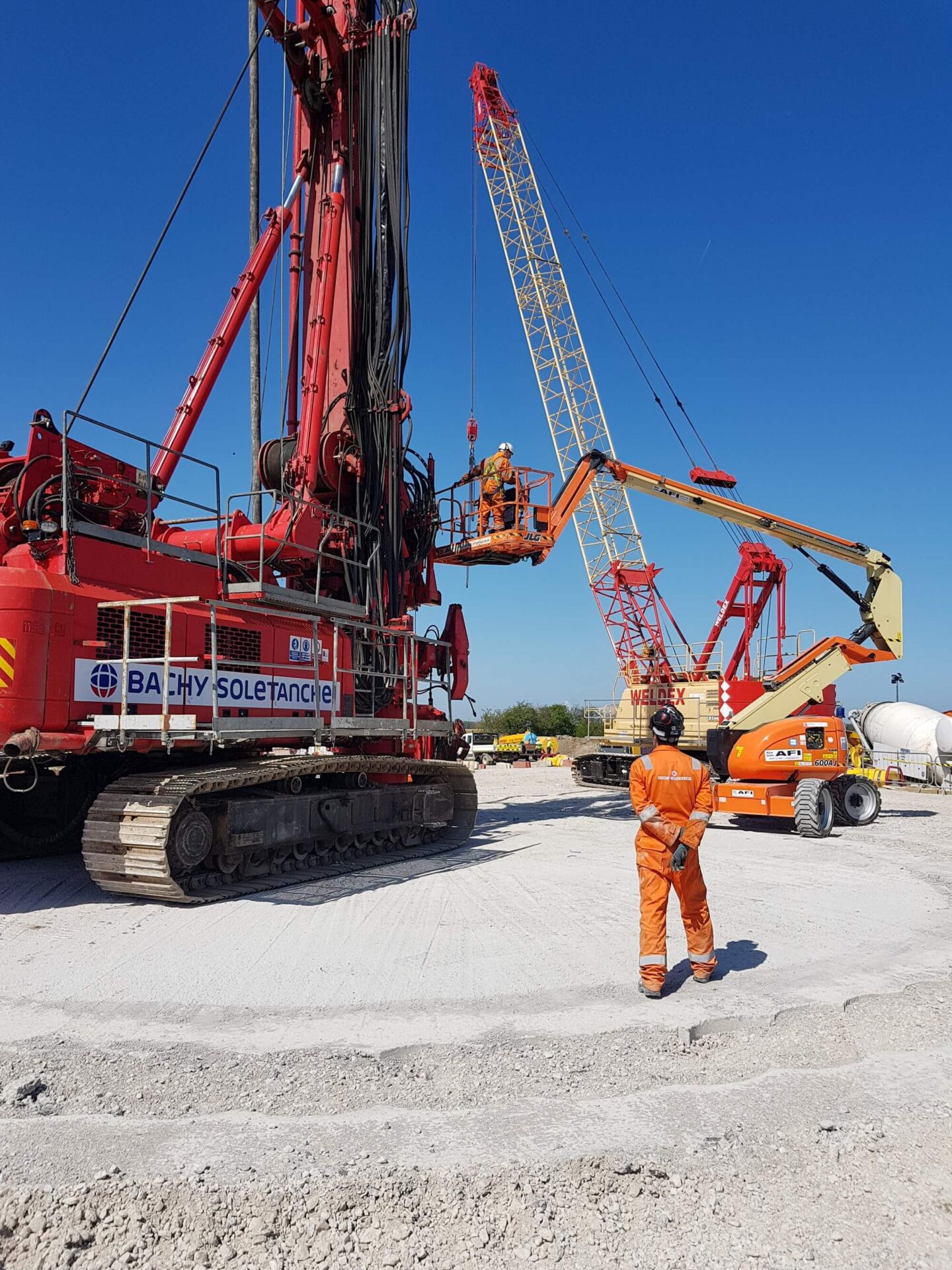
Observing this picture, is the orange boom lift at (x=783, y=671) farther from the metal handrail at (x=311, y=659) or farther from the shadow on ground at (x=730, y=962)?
the shadow on ground at (x=730, y=962)

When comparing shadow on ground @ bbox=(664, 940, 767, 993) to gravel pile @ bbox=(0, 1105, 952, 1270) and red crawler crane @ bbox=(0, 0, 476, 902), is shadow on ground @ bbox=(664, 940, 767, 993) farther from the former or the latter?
red crawler crane @ bbox=(0, 0, 476, 902)

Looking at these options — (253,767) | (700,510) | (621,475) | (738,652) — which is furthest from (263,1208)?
(738,652)

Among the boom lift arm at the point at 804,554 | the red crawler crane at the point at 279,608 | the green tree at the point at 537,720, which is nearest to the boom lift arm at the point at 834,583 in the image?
the boom lift arm at the point at 804,554

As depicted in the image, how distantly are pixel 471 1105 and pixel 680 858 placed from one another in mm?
2070

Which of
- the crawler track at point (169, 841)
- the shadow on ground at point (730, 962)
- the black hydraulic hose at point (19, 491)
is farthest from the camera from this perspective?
the black hydraulic hose at point (19, 491)

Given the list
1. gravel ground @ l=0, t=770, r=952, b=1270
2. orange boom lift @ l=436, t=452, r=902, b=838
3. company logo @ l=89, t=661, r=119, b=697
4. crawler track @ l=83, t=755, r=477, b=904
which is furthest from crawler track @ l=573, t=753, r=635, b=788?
company logo @ l=89, t=661, r=119, b=697

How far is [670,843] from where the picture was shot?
540cm

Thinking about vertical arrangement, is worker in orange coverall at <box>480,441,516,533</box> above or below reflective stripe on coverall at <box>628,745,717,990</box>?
above

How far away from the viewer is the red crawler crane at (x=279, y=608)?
7.38m

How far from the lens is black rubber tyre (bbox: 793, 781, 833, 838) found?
1285 cm

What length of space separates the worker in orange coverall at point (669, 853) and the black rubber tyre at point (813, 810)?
8.05 metres

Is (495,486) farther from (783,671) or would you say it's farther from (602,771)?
(602,771)

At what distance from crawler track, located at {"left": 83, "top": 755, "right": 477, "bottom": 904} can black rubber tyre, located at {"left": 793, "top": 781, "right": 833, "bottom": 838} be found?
6240 millimetres

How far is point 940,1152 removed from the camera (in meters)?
3.37
